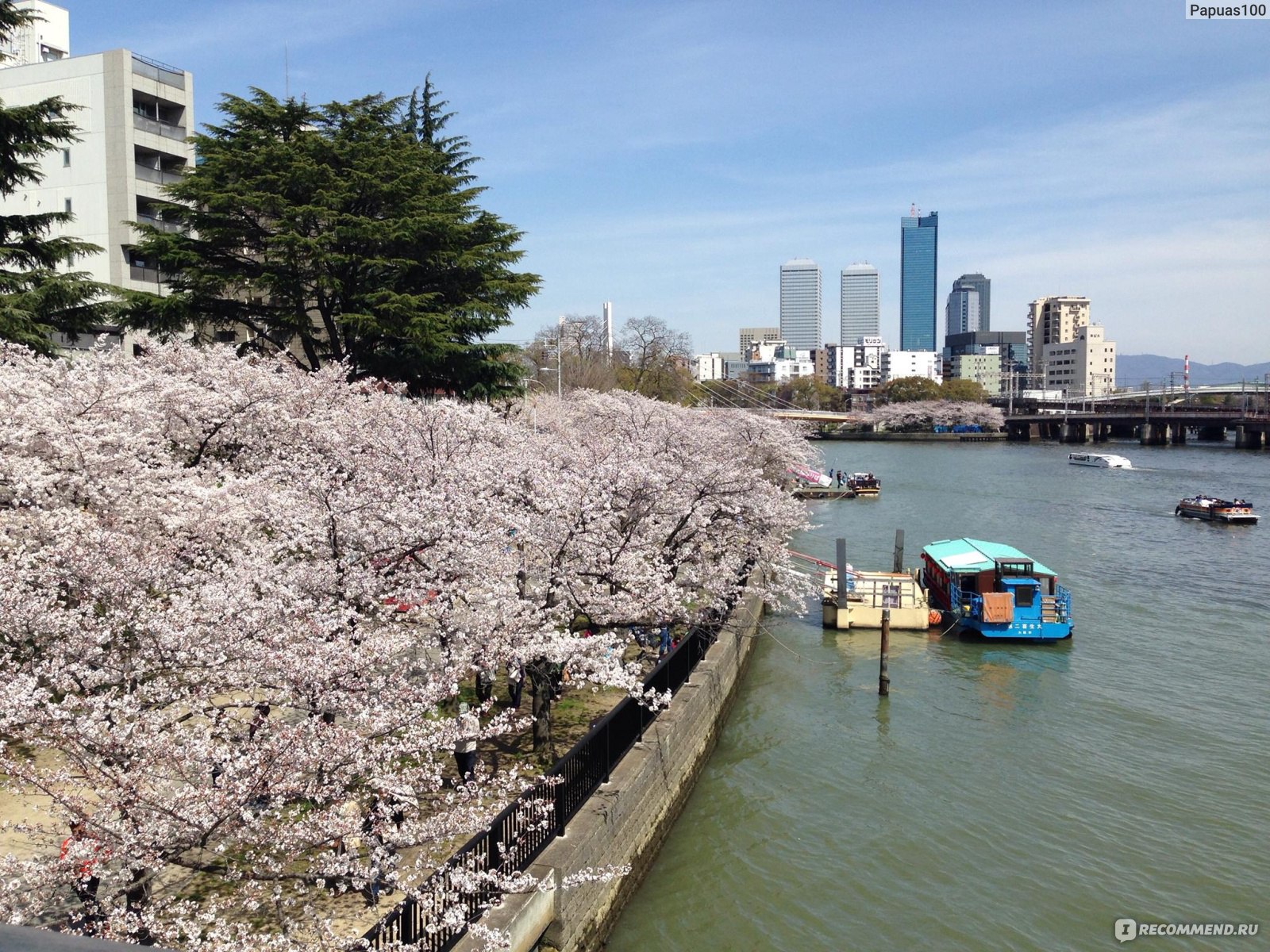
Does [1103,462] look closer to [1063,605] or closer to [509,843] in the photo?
[1063,605]

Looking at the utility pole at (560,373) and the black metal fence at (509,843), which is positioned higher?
the utility pole at (560,373)

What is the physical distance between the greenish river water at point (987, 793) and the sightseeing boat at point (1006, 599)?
1.86 feet

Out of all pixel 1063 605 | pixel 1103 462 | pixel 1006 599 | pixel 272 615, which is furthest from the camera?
pixel 1103 462

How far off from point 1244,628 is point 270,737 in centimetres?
Answer: 2923

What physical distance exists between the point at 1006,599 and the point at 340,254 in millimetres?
22098

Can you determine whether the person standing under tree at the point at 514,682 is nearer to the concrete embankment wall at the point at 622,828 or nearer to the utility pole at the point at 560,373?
the concrete embankment wall at the point at 622,828

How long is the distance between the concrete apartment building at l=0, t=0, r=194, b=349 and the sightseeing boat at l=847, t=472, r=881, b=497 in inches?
1694

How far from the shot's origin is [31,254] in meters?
21.2

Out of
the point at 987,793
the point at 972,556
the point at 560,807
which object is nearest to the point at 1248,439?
the point at 972,556

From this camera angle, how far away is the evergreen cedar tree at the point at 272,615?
7.28 m

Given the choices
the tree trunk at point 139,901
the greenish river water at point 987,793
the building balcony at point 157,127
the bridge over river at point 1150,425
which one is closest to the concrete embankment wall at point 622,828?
the greenish river water at point 987,793

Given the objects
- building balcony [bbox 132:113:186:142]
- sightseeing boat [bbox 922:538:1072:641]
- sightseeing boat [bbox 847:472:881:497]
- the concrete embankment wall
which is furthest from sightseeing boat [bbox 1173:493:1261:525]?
building balcony [bbox 132:113:186:142]

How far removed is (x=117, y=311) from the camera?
26.9m

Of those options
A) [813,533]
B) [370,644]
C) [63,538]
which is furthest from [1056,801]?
[813,533]
